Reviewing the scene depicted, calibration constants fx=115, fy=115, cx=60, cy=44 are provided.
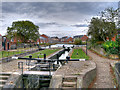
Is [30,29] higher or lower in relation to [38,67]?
higher

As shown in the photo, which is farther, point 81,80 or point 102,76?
point 102,76

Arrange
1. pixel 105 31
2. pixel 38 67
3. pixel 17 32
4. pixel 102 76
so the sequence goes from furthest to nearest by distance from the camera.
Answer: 1. pixel 17 32
2. pixel 105 31
3. pixel 38 67
4. pixel 102 76

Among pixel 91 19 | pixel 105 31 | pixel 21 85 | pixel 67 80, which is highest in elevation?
pixel 91 19

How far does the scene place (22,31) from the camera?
3375cm

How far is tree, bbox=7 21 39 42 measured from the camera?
33344mm

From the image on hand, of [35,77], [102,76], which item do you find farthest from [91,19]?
[35,77]

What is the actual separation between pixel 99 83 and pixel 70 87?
6.83ft

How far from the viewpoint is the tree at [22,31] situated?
3334cm

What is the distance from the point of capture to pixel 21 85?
22.0 feet

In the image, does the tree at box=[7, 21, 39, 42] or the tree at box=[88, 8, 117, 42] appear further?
the tree at box=[7, 21, 39, 42]

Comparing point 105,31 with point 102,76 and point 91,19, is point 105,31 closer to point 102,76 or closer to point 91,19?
point 91,19

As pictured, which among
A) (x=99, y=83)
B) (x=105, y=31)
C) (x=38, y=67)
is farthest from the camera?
(x=105, y=31)

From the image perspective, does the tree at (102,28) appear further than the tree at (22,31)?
No

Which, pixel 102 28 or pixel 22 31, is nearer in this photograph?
pixel 102 28
